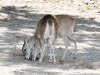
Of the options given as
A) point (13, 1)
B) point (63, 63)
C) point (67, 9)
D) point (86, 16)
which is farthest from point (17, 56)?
point (13, 1)

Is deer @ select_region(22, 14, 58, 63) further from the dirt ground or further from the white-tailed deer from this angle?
the dirt ground

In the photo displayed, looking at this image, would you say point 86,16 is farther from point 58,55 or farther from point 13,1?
point 58,55

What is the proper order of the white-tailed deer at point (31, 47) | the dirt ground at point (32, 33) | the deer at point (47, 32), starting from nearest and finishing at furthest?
the dirt ground at point (32, 33)
the deer at point (47, 32)
the white-tailed deer at point (31, 47)

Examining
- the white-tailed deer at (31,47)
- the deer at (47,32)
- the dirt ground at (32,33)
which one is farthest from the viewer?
the white-tailed deer at (31,47)

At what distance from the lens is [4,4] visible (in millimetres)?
16016

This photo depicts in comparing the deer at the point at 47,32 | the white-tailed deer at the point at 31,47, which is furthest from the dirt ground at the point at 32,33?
the deer at the point at 47,32

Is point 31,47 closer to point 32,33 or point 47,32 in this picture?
point 47,32

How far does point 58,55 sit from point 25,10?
6438 millimetres

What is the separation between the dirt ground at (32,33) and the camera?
7590 millimetres

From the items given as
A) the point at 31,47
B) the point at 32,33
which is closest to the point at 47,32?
the point at 31,47

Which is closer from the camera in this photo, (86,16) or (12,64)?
(12,64)

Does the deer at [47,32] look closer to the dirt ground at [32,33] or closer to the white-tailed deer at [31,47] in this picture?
the white-tailed deer at [31,47]

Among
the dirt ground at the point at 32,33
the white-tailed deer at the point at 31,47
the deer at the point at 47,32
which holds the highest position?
the deer at the point at 47,32

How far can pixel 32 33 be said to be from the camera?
37.2 ft
